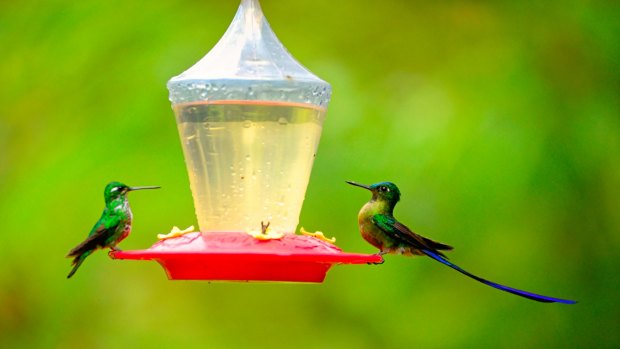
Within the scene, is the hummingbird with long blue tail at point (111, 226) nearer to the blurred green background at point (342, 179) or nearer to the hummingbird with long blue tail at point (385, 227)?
the hummingbird with long blue tail at point (385, 227)

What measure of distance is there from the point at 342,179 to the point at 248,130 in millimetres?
2776

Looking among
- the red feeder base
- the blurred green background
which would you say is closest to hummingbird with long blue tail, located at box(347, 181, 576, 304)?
the red feeder base

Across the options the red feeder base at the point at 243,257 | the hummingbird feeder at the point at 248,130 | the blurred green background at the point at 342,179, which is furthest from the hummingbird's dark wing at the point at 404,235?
the blurred green background at the point at 342,179

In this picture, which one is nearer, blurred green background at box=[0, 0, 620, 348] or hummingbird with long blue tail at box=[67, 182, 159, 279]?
hummingbird with long blue tail at box=[67, 182, 159, 279]

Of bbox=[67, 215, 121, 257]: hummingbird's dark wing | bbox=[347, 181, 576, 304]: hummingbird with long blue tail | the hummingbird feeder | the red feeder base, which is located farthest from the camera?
bbox=[347, 181, 576, 304]: hummingbird with long blue tail

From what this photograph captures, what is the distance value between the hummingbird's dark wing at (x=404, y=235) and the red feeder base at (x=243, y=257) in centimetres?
51

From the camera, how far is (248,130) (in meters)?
4.75

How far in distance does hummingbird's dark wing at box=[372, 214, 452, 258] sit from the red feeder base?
0.51 metres

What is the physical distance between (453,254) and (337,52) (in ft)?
4.75

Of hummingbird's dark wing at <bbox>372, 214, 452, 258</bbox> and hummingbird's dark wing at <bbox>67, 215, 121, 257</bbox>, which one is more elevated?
hummingbird's dark wing at <bbox>372, 214, 452, 258</bbox>

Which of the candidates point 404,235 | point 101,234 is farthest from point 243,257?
point 404,235

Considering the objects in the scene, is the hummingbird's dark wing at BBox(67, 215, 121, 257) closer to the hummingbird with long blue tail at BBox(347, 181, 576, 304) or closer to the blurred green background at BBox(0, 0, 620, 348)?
the hummingbird with long blue tail at BBox(347, 181, 576, 304)

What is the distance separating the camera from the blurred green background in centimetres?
745

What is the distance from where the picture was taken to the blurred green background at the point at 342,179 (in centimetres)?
745
